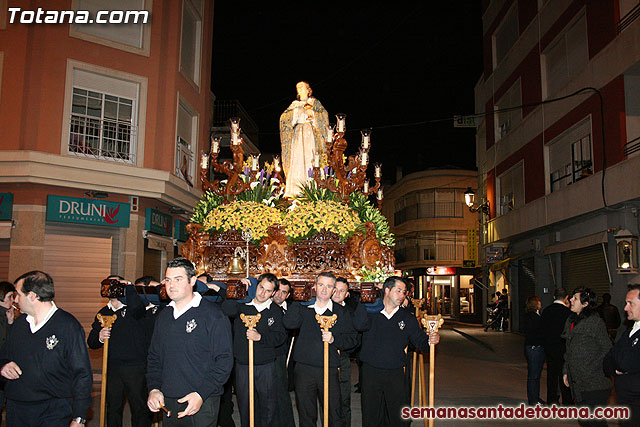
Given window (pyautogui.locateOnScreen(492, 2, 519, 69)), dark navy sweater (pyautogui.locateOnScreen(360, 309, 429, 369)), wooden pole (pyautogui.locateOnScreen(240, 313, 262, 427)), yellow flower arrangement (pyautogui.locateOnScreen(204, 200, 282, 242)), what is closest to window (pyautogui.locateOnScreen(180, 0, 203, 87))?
A: yellow flower arrangement (pyautogui.locateOnScreen(204, 200, 282, 242))

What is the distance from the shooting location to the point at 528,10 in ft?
71.1

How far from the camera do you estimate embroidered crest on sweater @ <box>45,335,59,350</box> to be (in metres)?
4.58

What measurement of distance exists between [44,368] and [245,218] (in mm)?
3797

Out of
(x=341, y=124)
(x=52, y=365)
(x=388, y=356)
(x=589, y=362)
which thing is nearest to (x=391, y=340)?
(x=388, y=356)

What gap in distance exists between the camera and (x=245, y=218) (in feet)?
26.2

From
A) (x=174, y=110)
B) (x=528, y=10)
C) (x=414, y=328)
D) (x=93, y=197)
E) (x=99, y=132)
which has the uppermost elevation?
(x=528, y=10)

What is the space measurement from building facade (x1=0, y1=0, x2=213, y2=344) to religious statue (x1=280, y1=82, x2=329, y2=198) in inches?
315

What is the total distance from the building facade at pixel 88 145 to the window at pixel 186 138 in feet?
1.28

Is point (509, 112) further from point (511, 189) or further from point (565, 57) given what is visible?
point (565, 57)

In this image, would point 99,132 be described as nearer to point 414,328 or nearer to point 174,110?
point 174,110

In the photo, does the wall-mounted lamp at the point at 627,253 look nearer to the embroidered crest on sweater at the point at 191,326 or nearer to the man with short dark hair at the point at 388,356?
the man with short dark hair at the point at 388,356

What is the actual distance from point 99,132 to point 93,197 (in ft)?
6.13

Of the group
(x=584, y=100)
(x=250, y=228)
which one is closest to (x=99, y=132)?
(x=250, y=228)

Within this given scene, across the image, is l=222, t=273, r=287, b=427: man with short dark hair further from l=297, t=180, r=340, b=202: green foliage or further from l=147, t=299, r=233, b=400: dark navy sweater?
l=297, t=180, r=340, b=202: green foliage
